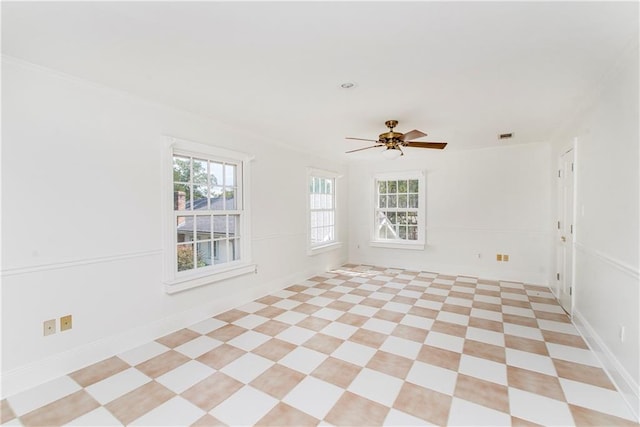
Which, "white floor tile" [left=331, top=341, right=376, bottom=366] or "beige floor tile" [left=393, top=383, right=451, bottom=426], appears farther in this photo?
"white floor tile" [left=331, top=341, right=376, bottom=366]

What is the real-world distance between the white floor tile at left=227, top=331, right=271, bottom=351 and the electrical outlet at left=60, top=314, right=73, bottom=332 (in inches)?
49.6

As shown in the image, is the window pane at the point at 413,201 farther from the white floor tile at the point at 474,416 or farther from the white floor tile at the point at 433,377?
the white floor tile at the point at 474,416

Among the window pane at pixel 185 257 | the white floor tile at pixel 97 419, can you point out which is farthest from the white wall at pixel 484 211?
the white floor tile at pixel 97 419

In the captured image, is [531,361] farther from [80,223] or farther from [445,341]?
[80,223]

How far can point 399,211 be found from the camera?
6.23 m

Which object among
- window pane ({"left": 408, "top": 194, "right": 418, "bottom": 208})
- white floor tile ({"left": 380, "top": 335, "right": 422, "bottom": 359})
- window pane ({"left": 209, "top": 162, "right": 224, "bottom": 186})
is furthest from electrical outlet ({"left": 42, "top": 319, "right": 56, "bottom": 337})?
window pane ({"left": 408, "top": 194, "right": 418, "bottom": 208})

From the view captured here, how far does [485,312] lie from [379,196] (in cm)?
328

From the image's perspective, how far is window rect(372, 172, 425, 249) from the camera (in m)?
5.97

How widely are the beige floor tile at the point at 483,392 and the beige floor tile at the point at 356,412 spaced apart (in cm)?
59

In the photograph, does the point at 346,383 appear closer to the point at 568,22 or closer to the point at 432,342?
the point at 432,342

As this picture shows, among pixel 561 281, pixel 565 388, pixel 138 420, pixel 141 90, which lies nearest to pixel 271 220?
pixel 141 90

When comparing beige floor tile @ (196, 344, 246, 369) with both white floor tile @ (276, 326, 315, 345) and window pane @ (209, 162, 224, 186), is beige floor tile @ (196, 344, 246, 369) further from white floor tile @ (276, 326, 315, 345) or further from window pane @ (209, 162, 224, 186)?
window pane @ (209, 162, 224, 186)

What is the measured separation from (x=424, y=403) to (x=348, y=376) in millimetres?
563

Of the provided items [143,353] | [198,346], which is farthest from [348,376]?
[143,353]
